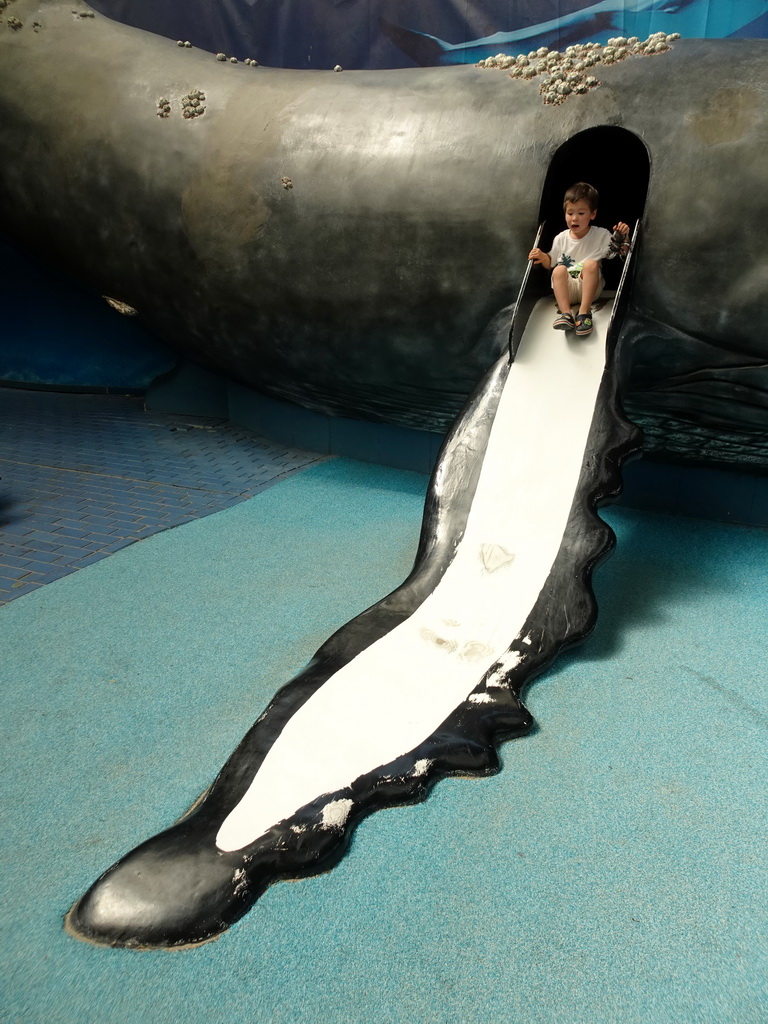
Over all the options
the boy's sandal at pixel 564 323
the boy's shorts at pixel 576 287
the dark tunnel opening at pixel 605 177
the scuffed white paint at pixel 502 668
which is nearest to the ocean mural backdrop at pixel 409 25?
the dark tunnel opening at pixel 605 177

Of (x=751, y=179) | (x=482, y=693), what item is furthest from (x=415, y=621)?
(x=751, y=179)

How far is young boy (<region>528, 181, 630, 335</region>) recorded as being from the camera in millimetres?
3121

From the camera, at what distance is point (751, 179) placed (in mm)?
2805

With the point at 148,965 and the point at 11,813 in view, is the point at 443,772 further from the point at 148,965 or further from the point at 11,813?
the point at 11,813

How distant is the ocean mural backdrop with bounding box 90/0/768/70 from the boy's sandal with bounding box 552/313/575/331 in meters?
2.72

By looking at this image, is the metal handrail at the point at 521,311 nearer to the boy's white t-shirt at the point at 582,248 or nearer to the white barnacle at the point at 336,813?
the boy's white t-shirt at the point at 582,248

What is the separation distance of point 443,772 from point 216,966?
0.75 meters

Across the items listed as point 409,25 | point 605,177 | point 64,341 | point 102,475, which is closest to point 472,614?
point 605,177

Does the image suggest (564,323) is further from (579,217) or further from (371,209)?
(371,209)

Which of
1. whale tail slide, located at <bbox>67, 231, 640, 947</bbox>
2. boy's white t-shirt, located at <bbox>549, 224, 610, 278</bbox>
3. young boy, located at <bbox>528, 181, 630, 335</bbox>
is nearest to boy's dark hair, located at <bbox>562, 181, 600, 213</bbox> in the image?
young boy, located at <bbox>528, 181, 630, 335</bbox>

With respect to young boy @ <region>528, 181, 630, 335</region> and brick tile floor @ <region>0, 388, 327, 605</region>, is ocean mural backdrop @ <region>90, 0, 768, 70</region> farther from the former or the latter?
brick tile floor @ <region>0, 388, 327, 605</region>

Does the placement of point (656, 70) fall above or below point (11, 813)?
above

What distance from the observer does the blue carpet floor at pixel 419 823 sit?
1.40 metres

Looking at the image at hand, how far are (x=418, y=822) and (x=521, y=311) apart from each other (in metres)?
2.24
